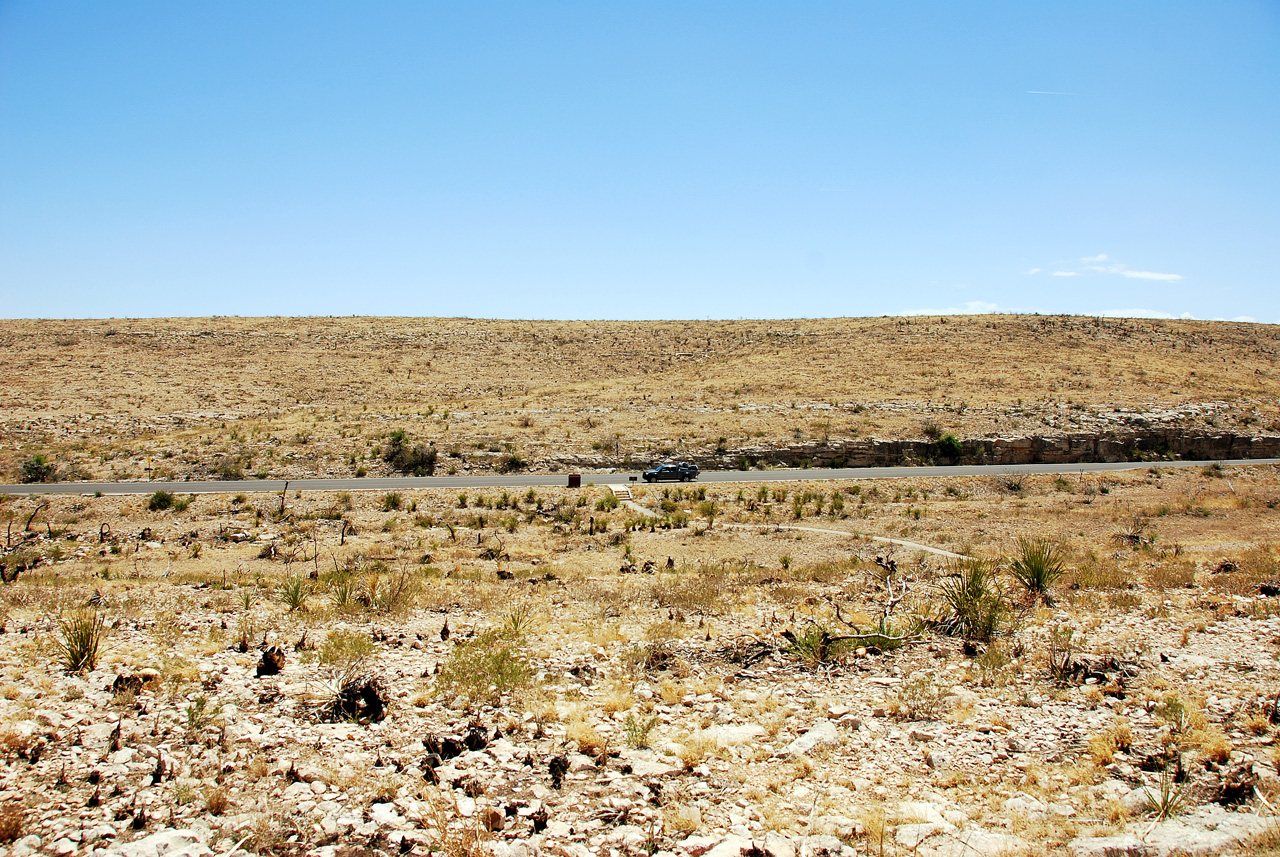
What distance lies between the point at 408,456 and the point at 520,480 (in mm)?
8039

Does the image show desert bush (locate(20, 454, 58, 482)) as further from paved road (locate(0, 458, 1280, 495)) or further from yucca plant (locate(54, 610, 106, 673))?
yucca plant (locate(54, 610, 106, 673))

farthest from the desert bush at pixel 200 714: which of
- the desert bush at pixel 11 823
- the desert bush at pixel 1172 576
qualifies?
the desert bush at pixel 1172 576

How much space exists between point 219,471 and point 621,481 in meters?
21.7

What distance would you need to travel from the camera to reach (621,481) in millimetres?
36375

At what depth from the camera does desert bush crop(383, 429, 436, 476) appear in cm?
3962

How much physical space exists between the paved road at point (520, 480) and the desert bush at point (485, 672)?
2359 cm

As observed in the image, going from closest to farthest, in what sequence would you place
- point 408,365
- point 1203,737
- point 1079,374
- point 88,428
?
point 1203,737
point 88,428
point 1079,374
point 408,365

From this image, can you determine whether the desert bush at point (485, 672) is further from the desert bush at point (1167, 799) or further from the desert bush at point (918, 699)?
the desert bush at point (1167, 799)

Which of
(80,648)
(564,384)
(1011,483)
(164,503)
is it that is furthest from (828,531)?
(564,384)

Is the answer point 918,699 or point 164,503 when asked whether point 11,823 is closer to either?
point 918,699

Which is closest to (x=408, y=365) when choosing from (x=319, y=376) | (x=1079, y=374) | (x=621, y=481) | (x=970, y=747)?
(x=319, y=376)

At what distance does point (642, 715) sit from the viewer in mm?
8781

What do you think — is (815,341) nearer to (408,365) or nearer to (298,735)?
(408,365)

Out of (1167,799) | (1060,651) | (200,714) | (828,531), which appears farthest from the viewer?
(828,531)
